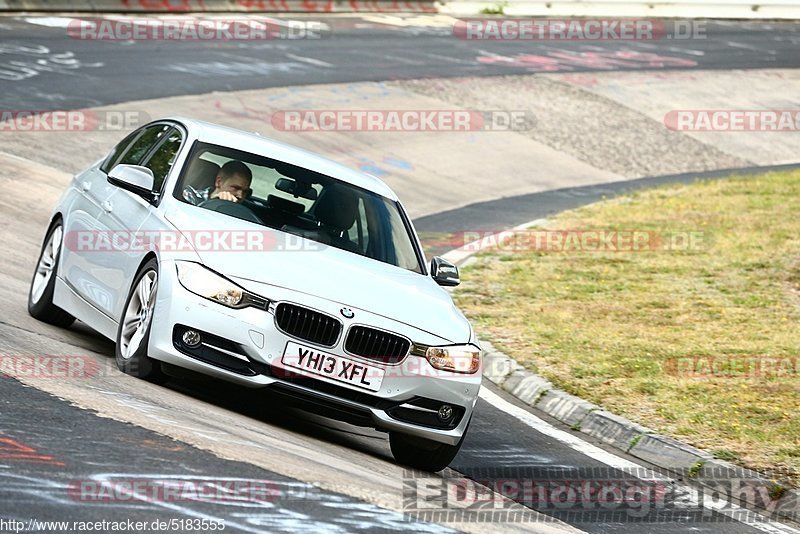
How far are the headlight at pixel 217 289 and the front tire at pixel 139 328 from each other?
0.29 meters

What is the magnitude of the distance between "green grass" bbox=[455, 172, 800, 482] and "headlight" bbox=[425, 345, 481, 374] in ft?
6.53

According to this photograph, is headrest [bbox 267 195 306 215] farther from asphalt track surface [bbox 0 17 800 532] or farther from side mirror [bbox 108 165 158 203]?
asphalt track surface [bbox 0 17 800 532]

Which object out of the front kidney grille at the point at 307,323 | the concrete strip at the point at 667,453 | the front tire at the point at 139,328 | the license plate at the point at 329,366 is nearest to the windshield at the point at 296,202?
the front tire at the point at 139,328

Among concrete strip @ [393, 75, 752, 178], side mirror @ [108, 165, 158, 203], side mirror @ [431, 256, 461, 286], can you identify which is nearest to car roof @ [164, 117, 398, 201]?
side mirror @ [108, 165, 158, 203]

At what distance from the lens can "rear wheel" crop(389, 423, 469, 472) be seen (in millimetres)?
7738

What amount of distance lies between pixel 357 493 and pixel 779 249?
36.2 feet

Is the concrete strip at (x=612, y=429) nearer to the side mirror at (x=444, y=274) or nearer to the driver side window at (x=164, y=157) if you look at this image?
the side mirror at (x=444, y=274)

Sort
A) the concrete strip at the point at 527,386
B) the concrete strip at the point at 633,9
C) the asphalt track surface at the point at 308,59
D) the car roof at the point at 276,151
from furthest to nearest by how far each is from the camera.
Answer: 1. the concrete strip at the point at 633,9
2. the asphalt track surface at the point at 308,59
3. the concrete strip at the point at 527,386
4. the car roof at the point at 276,151

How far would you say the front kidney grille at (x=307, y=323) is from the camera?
24.0 feet

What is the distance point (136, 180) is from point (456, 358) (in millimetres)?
2367

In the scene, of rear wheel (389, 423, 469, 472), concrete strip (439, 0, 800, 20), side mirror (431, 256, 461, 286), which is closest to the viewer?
rear wheel (389, 423, 469, 472)

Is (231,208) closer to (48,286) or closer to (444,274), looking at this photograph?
(444,274)

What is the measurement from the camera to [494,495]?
7.37 m

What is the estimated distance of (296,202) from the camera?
8.76 meters
